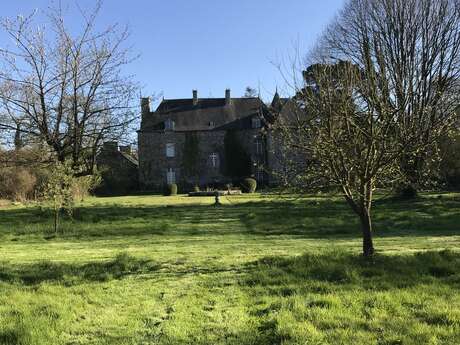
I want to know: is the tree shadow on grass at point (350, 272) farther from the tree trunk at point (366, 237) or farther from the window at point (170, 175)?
the window at point (170, 175)

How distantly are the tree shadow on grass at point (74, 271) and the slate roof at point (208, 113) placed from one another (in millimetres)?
46495

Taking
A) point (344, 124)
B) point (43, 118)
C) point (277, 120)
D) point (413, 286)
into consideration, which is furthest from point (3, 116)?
point (413, 286)

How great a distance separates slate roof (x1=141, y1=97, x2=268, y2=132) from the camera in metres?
55.8

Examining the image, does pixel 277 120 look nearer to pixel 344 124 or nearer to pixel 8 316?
pixel 344 124

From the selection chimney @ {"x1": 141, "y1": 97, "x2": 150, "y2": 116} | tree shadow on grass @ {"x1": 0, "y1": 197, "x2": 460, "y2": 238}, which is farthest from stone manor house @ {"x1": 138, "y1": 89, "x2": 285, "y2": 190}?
chimney @ {"x1": 141, "y1": 97, "x2": 150, "y2": 116}

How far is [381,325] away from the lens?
4773 mm

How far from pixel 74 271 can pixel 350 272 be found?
4.19 meters

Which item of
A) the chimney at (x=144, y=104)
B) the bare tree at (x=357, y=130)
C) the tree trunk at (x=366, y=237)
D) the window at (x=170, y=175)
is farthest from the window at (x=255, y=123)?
the tree trunk at (x=366, y=237)

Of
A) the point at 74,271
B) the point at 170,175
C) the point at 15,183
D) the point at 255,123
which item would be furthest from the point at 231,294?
the point at 170,175

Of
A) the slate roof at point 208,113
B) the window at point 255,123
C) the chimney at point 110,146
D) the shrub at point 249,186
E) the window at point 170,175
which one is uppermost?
the slate roof at point 208,113

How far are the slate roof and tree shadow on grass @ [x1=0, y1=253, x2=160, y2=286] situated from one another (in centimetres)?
4650

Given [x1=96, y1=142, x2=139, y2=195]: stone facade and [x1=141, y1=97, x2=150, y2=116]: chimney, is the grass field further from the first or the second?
[x1=96, y1=142, x2=139, y2=195]: stone facade

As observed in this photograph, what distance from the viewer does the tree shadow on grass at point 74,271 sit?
24.7ft

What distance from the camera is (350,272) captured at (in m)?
7.26
